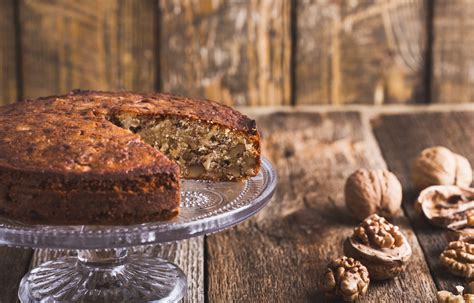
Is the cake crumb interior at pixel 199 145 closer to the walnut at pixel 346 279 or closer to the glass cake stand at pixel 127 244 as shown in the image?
the glass cake stand at pixel 127 244

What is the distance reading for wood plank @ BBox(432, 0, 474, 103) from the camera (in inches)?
130

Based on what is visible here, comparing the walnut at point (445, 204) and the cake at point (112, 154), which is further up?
the cake at point (112, 154)

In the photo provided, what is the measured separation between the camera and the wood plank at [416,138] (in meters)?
2.50

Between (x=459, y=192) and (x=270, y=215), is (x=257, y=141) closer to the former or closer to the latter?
(x=270, y=215)

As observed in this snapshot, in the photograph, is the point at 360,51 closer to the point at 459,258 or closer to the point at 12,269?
the point at 459,258

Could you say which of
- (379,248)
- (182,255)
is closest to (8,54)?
(182,255)

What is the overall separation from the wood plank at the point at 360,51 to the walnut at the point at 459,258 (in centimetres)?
138

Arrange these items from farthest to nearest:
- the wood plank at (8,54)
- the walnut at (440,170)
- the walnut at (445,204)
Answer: the wood plank at (8,54) < the walnut at (440,170) < the walnut at (445,204)

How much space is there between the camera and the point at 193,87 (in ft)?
11.0

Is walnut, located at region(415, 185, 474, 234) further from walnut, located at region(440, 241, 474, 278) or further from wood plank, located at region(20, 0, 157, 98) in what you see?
wood plank, located at region(20, 0, 157, 98)

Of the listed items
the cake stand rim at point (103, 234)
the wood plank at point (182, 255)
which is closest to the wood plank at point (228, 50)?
the wood plank at point (182, 255)

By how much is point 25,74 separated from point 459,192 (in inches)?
66.5

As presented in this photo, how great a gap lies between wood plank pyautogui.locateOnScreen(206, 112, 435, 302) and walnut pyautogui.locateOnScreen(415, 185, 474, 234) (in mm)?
69

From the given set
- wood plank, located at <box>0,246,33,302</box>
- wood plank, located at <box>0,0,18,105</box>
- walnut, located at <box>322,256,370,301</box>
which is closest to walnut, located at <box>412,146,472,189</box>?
walnut, located at <box>322,256,370,301</box>
